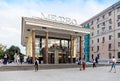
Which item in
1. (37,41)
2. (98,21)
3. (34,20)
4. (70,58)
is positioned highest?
(98,21)

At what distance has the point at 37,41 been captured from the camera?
36781mm

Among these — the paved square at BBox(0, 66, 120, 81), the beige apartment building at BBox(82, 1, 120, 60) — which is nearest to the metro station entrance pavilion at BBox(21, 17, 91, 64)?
the paved square at BBox(0, 66, 120, 81)

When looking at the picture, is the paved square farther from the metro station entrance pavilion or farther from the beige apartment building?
the beige apartment building

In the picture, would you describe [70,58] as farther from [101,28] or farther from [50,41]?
[101,28]

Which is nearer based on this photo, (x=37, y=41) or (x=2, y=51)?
(x=37, y=41)

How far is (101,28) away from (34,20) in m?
36.0

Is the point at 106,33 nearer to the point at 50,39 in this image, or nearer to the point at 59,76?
the point at 50,39

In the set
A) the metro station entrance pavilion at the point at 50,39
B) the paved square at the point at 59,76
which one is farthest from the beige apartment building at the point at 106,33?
the paved square at the point at 59,76

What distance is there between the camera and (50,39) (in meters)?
38.3

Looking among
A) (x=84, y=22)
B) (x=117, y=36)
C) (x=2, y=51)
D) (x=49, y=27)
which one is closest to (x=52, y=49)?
(x=49, y=27)

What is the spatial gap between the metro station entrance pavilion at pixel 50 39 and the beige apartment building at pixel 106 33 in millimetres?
19238

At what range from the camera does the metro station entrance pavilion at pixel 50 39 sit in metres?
30.9

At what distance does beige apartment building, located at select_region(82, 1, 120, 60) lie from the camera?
5425cm

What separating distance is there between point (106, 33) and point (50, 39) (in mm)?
25688
